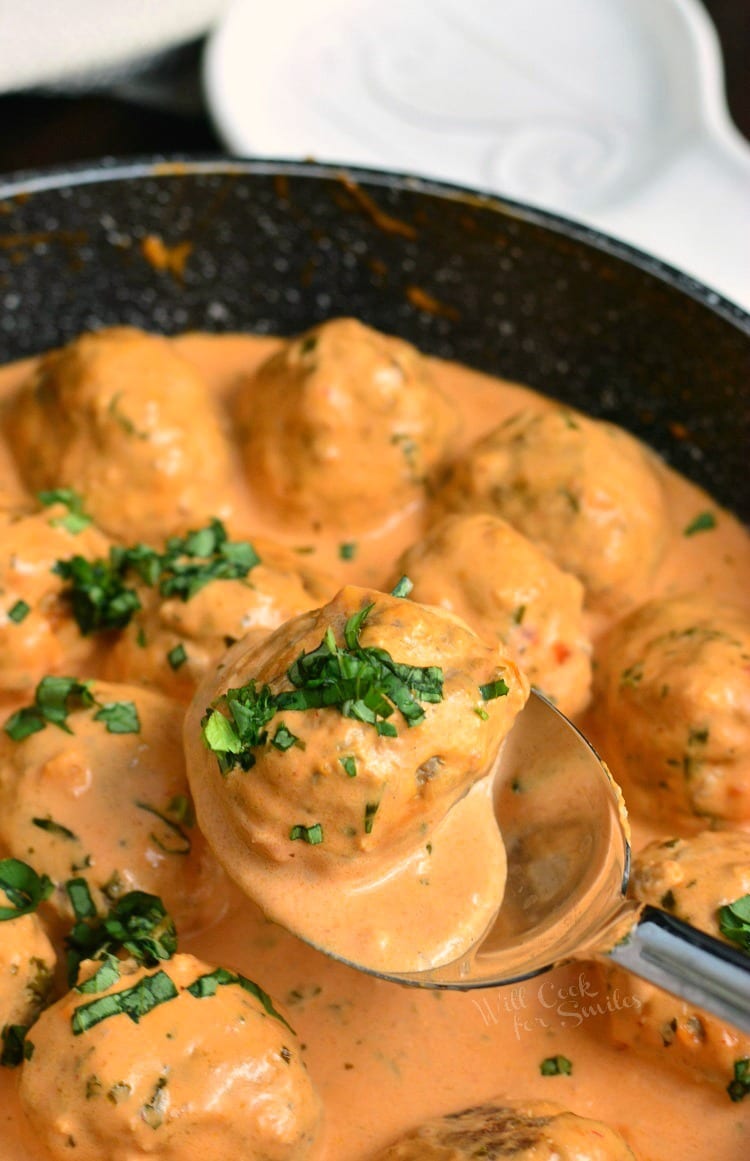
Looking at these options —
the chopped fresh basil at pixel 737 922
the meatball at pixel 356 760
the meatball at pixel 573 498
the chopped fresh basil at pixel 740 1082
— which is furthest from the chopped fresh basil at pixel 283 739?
the meatball at pixel 573 498

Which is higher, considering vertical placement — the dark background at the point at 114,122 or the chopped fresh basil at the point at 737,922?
the chopped fresh basil at the point at 737,922

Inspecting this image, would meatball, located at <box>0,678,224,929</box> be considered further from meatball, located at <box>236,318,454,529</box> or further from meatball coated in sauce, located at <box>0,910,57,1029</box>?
meatball, located at <box>236,318,454,529</box>

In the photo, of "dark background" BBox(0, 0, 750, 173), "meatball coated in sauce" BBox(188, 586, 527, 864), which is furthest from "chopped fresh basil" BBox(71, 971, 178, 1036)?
"dark background" BBox(0, 0, 750, 173)

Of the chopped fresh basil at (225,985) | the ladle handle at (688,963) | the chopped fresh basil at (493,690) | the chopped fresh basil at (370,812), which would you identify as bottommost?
the chopped fresh basil at (225,985)

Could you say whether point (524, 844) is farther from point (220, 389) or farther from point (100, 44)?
point (100, 44)

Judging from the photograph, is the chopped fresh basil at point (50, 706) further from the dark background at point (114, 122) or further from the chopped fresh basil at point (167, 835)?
the dark background at point (114, 122)

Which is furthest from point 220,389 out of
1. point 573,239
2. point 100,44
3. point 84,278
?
point 100,44
